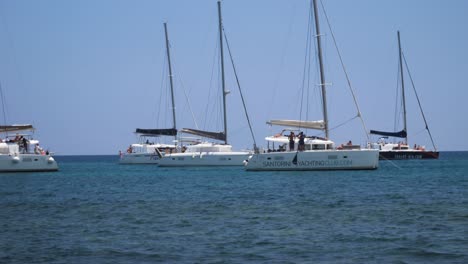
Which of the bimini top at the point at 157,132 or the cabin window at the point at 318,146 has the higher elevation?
the bimini top at the point at 157,132

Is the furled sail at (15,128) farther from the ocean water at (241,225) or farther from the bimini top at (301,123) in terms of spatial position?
the ocean water at (241,225)

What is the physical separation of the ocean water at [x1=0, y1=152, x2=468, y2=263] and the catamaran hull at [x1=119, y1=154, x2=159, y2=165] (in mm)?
50346

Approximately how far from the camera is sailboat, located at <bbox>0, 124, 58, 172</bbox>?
2340 inches

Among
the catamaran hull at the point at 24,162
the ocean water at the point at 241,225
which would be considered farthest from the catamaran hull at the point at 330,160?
the catamaran hull at the point at 24,162

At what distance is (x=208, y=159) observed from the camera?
73.9 meters

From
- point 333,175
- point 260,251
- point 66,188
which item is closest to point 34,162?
point 66,188

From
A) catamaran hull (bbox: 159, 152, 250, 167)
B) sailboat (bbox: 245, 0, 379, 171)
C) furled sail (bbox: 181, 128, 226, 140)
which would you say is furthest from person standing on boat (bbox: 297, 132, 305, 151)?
furled sail (bbox: 181, 128, 226, 140)

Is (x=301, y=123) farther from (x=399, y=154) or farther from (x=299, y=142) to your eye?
(x=399, y=154)

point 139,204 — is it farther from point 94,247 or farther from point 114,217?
point 94,247

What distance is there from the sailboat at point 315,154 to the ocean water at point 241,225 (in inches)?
471

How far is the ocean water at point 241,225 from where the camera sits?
18.7 meters

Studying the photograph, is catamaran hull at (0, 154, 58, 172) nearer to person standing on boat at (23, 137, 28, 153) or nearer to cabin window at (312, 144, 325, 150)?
person standing on boat at (23, 137, 28, 153)

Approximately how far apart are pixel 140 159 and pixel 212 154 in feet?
69.6

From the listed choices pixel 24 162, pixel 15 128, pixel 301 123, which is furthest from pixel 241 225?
pixel 15 128
